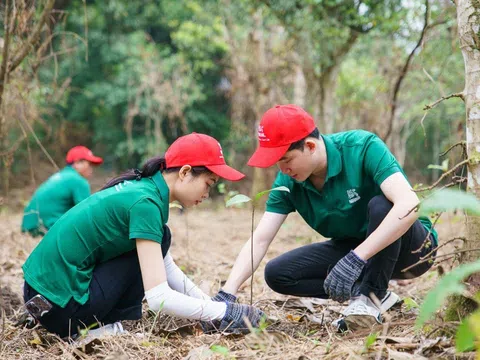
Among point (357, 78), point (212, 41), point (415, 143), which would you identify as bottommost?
point (415, 143)

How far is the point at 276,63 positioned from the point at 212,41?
3823mm

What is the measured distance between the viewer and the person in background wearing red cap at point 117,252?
2.33 metres

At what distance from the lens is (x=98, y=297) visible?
2432mm

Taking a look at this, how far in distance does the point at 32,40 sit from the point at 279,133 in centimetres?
176

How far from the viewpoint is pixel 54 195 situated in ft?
18.8

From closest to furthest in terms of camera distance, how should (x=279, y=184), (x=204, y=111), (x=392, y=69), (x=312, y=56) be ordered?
1. (x=279, y=184)
2. (x=312, y=56)
3. (x=392, y=69)
4. (x=204, y=111)

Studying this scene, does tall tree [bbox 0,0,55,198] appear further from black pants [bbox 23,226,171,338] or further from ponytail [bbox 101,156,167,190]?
black pants [bbox 23,226,171,338]

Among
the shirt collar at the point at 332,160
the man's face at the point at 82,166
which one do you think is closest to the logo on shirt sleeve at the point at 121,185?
the shirt collar at the point at 332,160

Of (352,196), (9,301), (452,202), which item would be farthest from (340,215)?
(9,301)

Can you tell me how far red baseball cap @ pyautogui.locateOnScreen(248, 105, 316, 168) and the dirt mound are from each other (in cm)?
161

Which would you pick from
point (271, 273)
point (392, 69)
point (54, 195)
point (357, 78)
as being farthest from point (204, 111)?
point (271, 273)

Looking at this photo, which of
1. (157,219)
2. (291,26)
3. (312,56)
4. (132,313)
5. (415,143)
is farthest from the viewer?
(415,143)

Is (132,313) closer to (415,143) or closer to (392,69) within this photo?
(392,69)

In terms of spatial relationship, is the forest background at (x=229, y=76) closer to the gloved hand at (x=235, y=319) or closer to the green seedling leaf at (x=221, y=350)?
the gloved hand at (x=235, y=319)
